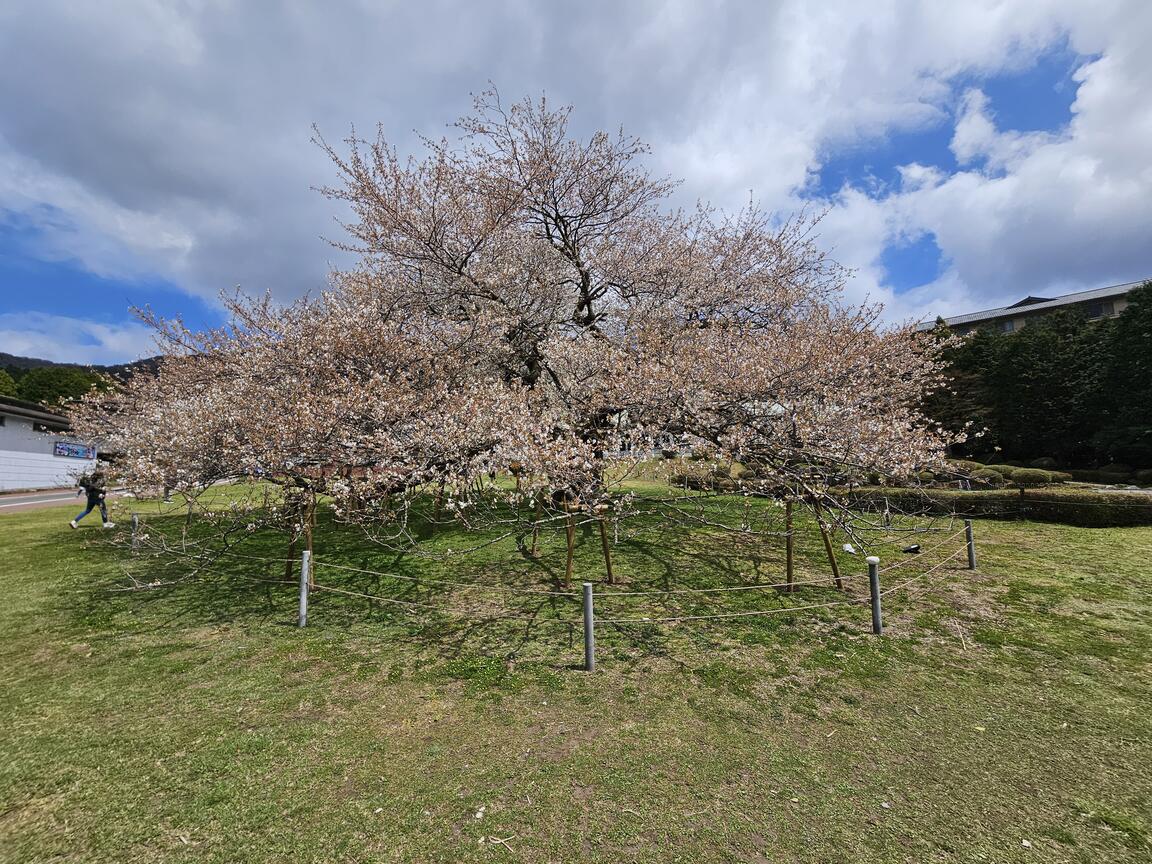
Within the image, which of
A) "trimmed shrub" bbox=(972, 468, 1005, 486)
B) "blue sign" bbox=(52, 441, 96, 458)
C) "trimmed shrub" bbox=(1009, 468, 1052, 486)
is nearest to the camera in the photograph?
"trimmed shrub" bbox=(972, 468, 1005, 486)

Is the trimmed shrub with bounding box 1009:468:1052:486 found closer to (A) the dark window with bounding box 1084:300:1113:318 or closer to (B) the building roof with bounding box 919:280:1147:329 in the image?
(B) the building roof with bounding box 919:280:1147:329

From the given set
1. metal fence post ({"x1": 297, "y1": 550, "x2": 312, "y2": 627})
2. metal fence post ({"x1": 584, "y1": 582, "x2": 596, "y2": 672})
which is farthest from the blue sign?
metal fence post ({"x1": 584, "y1": 582, "x2": 596, "y2": 672})

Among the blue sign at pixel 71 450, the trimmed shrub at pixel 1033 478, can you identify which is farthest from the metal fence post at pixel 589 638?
the blue sign at pixel 71 450

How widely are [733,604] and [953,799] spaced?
410 cm

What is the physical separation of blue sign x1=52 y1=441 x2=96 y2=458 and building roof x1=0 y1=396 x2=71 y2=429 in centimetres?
108

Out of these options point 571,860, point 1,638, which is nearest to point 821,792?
point 571,860

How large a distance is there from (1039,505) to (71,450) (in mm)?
46416

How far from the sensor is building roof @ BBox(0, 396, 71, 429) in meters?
25.9

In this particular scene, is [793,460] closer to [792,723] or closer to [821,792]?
[792,723]

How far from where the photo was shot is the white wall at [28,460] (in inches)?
984

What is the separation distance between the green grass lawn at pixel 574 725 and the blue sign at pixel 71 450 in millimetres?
27627

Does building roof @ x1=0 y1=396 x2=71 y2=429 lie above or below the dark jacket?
above

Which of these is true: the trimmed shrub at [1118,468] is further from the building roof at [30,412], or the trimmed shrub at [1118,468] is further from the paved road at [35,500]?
the building roof at [30,412]

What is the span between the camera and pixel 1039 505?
44.7 feet
